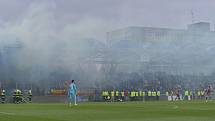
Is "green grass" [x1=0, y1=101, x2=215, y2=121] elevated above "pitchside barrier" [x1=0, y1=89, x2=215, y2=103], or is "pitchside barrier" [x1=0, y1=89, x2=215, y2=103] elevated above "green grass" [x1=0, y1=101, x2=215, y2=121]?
"pitchside barrier" [x1=0, y1=89, x2=215, y2=103]

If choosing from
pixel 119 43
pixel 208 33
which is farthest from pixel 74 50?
pixel 208 33

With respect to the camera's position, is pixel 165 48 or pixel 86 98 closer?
pixel 165 48

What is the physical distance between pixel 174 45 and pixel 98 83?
A: 37.7 feet

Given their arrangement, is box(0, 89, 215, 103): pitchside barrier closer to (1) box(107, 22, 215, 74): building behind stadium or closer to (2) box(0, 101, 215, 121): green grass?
(1) box(107, 22, 215, 74): building behind stadium

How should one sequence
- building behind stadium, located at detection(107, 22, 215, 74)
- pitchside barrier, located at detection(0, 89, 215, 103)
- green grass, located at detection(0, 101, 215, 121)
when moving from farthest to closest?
pitchside barrier, located at detection(0, 89, 215, 103)
building behind stadium, located at detection(107, 22, 215, 74)
green grass, located at detection(0, 101, 215, 121)

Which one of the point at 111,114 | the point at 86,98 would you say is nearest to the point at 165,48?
the point at 86,98

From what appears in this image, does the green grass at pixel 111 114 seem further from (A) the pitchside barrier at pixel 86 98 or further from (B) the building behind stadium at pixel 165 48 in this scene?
(A) the pitchside barrier at pixel 86 98

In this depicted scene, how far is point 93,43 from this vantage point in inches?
1827

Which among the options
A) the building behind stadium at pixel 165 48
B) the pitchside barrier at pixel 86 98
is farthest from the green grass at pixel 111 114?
the pitchside barrier at pixel 86 98

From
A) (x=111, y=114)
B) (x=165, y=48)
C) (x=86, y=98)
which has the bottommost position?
(x=111, y=114)

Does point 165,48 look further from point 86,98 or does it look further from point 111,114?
point 111,114

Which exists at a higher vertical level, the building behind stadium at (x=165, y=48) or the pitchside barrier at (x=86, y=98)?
the building behind stadium at (x=165, y=48)

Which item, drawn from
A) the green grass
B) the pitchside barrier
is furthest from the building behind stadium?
the green grass

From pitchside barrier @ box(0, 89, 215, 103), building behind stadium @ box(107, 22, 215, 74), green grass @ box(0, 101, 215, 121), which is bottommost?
green grass @ box(0, 101, 215, 121)
